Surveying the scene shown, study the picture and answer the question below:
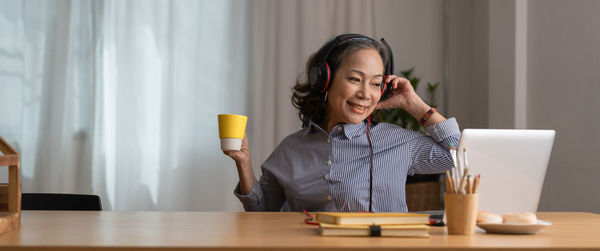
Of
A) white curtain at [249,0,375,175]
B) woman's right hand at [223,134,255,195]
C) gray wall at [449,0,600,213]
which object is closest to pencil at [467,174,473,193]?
woman's right hand at [223,134,255,195]

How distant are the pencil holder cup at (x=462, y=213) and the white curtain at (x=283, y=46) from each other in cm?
293

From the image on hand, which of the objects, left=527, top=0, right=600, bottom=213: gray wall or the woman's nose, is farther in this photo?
left=527, top=0, right=600, bottom=213: gray wall

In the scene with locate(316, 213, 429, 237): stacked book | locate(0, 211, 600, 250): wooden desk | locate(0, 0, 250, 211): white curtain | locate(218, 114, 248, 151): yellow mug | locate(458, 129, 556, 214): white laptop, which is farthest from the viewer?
locate(0, 0, 250, 211): white curtain

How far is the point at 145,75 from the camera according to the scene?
13.2ft

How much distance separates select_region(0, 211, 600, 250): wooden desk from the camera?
0.94m

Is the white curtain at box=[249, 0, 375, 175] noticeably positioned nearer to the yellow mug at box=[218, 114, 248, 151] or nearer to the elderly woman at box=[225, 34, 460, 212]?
the elderly woman at box=[225, 34, 460, 212]

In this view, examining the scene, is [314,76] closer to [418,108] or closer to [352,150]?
[352,150]

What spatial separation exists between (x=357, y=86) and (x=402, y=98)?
0.22 meters

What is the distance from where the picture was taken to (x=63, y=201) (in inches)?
79.3

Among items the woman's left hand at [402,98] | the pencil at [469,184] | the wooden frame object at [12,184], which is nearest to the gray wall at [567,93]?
the woman's left hand at [402,98]

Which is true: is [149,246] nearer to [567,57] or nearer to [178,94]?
[567,57]

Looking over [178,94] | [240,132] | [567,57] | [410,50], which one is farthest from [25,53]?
[567,57]

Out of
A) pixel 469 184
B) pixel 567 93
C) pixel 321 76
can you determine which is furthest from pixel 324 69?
pixel 567 93

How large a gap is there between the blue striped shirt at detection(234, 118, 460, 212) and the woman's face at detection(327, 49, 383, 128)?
0.06m
